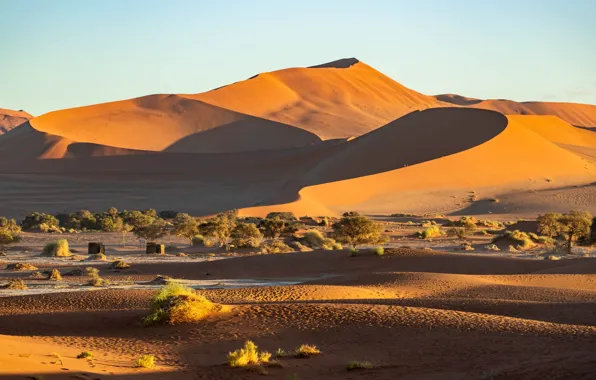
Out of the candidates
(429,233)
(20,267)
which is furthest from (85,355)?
(429,233)

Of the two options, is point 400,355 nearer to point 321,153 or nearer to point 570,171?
point 570,171

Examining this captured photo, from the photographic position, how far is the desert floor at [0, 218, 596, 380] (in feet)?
38.8

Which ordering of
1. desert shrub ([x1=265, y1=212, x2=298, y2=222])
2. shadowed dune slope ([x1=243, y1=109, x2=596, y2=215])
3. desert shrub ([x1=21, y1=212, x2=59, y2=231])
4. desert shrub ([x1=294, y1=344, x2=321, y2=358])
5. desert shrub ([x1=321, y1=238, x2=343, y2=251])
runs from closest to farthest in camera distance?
1. desert shrub ([x1=294, y1=344, x2=321, y2=358])
2. desert shrub ([x1=321, y1=238, x2=343, y2=251])
3. desert shrub ([x1=21, y1=212, x2=59, y2=231])
4. desert shrub ([x1=265, y1=212, x2=298, y2=222])
5. shadowed dune slope ([x1=243, y1=109, x2=596, y2=215])

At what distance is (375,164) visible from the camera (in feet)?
298

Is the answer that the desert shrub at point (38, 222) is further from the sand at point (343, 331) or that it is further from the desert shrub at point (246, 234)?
the sand at point (343, 331)

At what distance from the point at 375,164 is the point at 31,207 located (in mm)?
35870

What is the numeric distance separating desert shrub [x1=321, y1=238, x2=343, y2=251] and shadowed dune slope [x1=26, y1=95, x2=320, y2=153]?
77.6 meters

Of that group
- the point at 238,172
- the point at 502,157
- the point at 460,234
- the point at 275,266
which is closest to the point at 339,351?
the point at 275,266

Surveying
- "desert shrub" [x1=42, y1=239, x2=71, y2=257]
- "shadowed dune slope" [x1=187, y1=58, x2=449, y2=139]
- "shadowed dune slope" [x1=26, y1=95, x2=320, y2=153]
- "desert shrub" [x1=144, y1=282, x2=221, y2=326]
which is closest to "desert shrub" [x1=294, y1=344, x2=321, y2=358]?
"desert shrub" [x1=144, y1=282, x2=221, y2=326]

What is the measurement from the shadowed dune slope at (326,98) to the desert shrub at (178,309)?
372 feet

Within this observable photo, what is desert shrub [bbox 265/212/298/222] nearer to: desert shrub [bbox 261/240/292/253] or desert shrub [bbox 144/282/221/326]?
desert shrub [bbox 261/240/292/253]

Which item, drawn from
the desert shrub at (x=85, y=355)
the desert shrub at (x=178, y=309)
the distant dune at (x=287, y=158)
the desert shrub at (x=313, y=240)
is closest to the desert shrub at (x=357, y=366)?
the desert shrub at (x=85, y=355)

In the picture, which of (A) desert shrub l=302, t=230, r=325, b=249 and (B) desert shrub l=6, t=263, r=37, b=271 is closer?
(B) desert shrub l=6, t=263, r=37, b=271

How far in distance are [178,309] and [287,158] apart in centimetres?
9382
